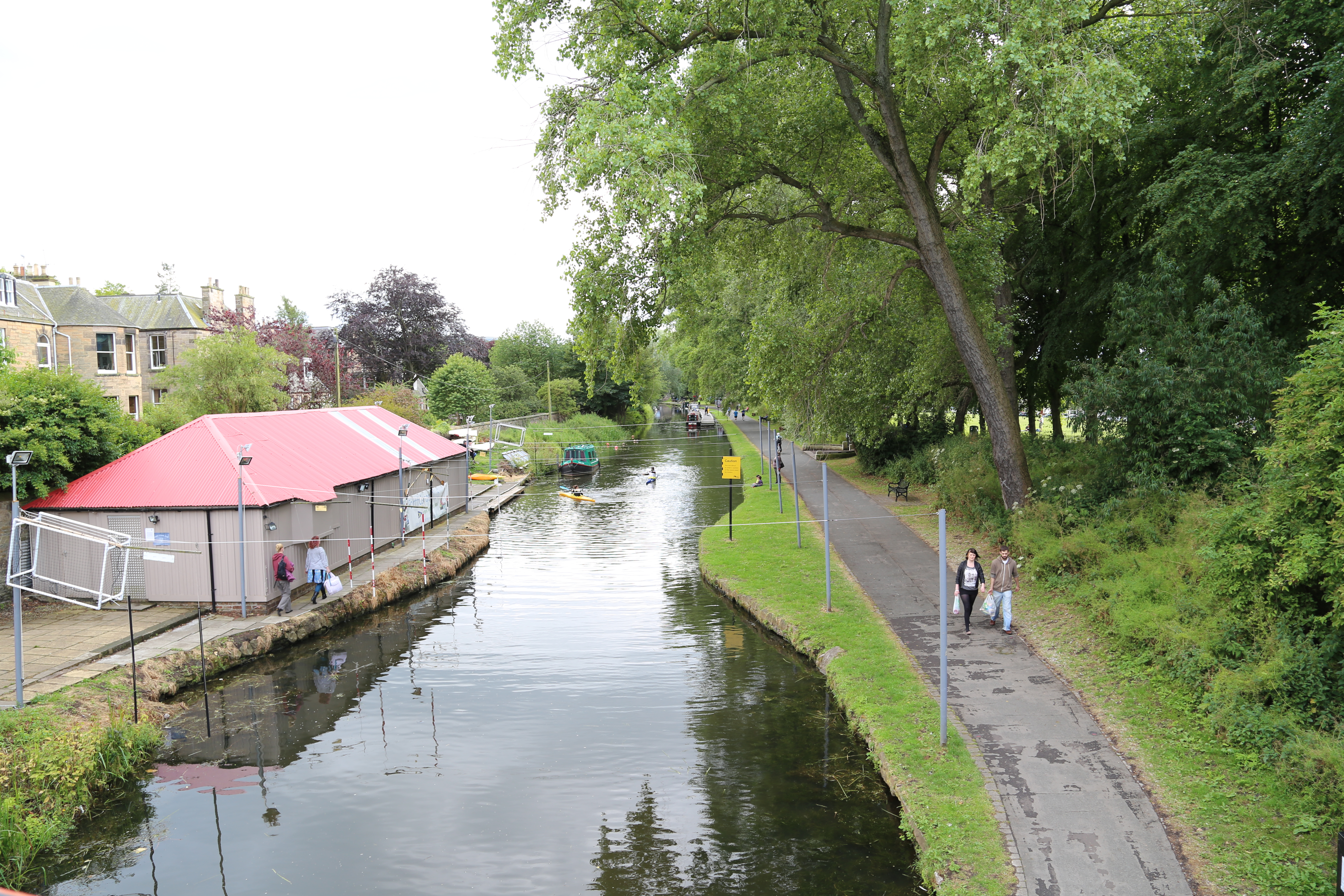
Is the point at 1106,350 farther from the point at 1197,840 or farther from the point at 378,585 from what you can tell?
the point at 378,585

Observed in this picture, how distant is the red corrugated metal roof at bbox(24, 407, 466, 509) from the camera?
18.0 metres

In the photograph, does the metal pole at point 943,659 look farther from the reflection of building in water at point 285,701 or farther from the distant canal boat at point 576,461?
the distant canal boat at point 576,461

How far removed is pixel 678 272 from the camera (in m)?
17.5

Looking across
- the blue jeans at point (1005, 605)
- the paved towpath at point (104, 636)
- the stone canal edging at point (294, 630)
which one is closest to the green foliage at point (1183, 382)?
the blue jeans at point (1005, 605)

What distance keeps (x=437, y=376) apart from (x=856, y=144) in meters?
40.8

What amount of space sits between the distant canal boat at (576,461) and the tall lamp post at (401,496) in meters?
21.7

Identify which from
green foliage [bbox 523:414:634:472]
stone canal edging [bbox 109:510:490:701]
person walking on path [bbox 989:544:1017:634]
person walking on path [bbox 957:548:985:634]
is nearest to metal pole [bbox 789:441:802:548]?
person walking on path [bbox 957:548:985:634]

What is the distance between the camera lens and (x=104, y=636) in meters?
16.0

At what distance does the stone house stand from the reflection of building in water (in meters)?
17.3

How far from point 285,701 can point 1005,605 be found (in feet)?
43.0

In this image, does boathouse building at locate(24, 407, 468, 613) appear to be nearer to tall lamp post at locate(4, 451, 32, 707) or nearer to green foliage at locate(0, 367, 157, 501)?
green foliage at locate(0, 367, 157, 501)

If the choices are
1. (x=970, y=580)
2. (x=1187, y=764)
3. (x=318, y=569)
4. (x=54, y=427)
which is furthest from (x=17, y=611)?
(x=1187, y=764)

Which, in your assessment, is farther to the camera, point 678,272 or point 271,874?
point 678,272

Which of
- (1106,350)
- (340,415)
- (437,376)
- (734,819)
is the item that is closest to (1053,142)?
(1106,350)
